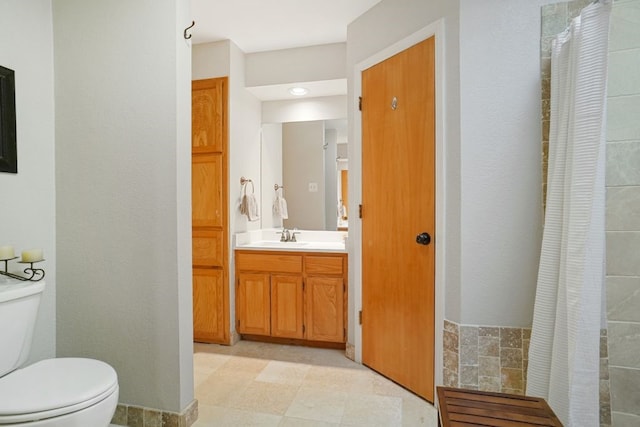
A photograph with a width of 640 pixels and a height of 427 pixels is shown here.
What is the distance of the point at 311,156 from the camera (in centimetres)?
312

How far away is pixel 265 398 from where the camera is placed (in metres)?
1.97

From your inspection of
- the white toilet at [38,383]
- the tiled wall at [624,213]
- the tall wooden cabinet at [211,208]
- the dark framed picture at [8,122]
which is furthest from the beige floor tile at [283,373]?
the dark framed picture at [8,122]

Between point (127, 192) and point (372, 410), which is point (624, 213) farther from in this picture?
point (127, 192)

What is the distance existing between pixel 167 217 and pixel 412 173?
136 centimetres

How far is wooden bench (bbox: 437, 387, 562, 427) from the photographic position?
3.27ft

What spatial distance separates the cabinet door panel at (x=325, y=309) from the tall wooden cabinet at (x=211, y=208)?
683 mm

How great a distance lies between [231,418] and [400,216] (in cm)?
147

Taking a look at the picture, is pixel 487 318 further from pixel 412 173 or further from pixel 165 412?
pixel 165 412

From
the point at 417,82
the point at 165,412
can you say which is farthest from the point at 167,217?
the point at 417,82

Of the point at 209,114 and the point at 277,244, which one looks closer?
the point at 209,114

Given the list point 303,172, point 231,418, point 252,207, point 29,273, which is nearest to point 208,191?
point 252,207

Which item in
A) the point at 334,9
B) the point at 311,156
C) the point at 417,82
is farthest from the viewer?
the point at 311,156

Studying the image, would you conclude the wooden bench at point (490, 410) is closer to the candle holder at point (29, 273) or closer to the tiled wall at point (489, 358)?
the tiled wall at point (489, 358)

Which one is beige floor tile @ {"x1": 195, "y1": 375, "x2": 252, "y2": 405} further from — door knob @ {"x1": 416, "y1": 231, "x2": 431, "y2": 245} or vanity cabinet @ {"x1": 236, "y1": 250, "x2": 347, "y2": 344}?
door knob @ {"x1": 416, "y1": 231, "x2": 431, "y2": 245}
